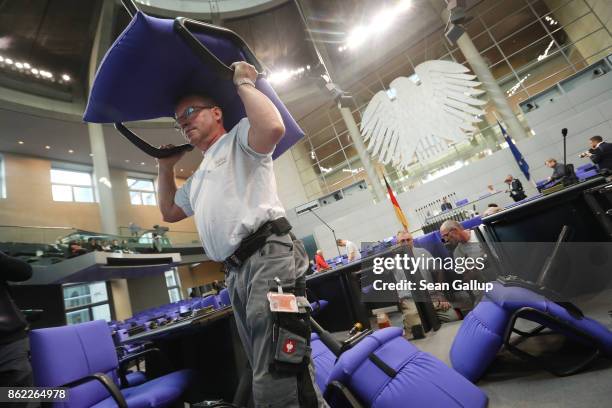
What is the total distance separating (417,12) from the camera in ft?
39.0

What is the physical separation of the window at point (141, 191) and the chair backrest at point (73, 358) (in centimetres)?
1523

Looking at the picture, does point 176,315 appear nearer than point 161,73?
No

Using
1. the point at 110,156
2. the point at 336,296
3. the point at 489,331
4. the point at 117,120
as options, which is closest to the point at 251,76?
the point at 117,120

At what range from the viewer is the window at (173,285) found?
14107mm

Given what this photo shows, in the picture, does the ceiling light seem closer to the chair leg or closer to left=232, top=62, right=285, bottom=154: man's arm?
the chair leg

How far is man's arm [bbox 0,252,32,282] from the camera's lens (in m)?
1.45

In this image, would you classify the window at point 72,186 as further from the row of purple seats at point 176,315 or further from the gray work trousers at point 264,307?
the gray work trousers at point 264,307

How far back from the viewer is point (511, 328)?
1.54 meters

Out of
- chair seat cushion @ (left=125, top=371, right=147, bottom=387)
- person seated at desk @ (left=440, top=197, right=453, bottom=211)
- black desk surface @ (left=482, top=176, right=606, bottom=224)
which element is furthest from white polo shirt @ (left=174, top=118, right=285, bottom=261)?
person seated at desk @ (left=440, top=197, right=453, bottom=211)

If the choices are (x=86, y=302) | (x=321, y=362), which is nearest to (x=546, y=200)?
(x=321, y=362)

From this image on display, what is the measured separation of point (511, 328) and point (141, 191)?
17.1m

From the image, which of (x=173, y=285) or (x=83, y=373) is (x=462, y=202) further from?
(x=173, y=285)

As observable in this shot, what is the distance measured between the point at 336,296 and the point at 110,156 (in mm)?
14029

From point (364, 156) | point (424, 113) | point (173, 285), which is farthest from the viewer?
point (173, 285)
